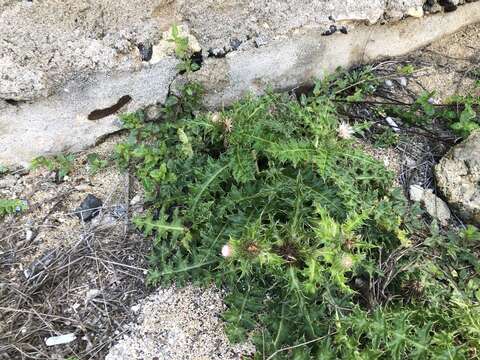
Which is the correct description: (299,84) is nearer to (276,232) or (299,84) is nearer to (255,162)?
(255,162)

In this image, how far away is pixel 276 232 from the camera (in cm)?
210

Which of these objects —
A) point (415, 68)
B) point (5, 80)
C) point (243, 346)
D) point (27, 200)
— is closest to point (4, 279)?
point (27, 200)

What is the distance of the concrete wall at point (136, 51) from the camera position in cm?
252

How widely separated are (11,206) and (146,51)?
3.71 ft

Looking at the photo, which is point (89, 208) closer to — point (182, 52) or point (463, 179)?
point (182, 52)

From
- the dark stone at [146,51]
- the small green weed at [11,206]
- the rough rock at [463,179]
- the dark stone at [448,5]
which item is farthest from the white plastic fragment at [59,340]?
the dark stone at [448,5]

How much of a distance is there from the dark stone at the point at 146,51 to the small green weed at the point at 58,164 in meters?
0.72

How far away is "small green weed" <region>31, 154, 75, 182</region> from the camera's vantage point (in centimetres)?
277

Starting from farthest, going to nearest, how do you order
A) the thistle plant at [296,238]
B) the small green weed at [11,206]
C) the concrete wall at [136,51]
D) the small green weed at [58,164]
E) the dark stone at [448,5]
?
the dark stone at [448,5] < the small green weed at [58,164] < the small green weed at [11,206] < the concrete wall at [136,51] < the thistle plant at [296,238]

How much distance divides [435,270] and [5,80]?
Result: 2.41 m

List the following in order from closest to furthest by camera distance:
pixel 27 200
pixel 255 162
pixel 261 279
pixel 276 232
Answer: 1. pixel 276 232
2. pixel 261 279
3. pixel 255 162
4. pixel 27 200

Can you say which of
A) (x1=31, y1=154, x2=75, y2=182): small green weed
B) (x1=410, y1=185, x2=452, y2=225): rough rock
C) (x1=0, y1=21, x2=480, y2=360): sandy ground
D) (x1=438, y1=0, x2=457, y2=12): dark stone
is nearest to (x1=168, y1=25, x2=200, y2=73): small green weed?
(x1=0, y1=21, x2=480, y2=360): sandy ground

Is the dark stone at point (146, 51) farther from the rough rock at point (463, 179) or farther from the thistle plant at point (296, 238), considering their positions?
the rough rock at point (463, 179)

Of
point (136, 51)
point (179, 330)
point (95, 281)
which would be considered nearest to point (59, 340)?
point (95, 281)
